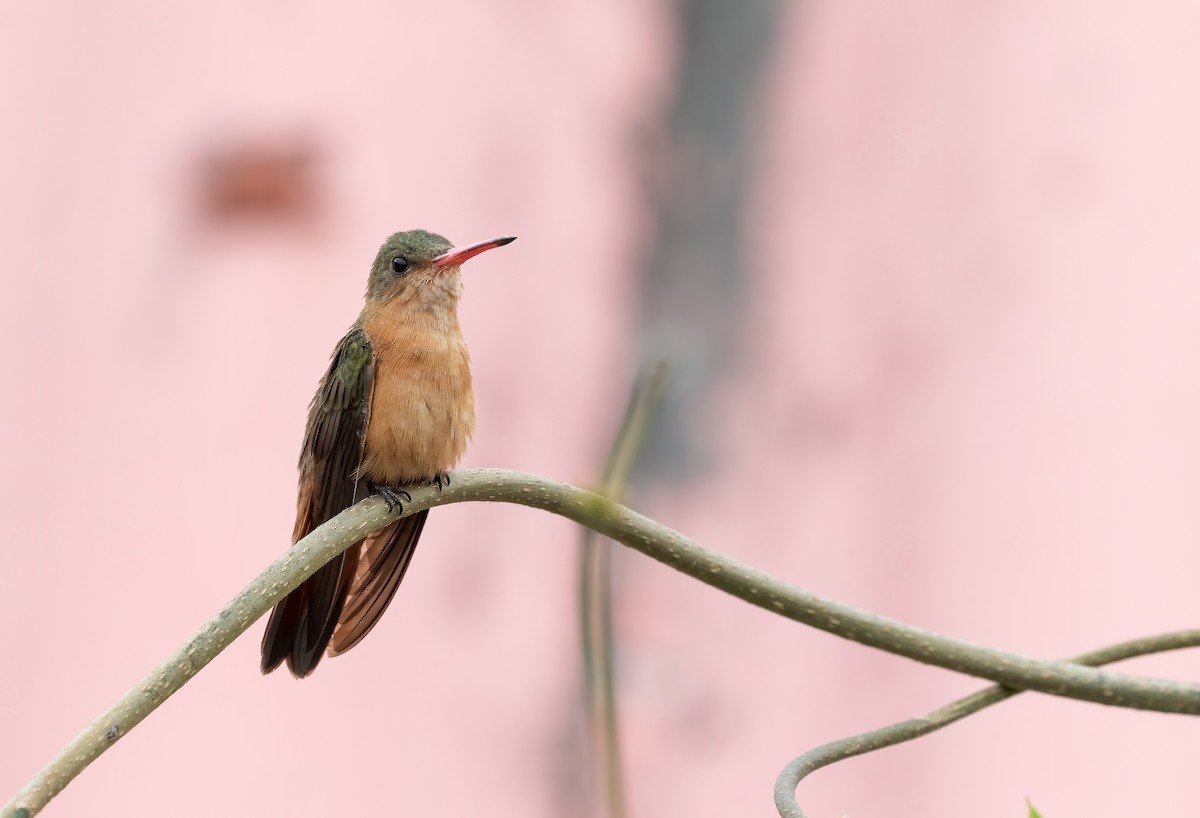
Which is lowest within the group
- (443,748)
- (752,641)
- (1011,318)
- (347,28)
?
(443,748)

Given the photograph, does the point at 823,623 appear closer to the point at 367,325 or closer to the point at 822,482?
the point at 367,325

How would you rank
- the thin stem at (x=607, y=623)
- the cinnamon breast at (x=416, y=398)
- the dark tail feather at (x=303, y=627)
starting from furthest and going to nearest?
the cinnamon breast at (x=416, y=398)
the dark tail feather at (x=303, y=627)
the thin stem at (x=607, y=623)

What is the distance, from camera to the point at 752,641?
7.77 ft

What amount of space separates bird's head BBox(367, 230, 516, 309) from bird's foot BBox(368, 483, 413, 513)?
0.76 feet

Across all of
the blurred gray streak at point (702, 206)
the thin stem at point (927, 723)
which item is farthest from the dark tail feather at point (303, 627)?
the blurred gray streak at point (702, 206)

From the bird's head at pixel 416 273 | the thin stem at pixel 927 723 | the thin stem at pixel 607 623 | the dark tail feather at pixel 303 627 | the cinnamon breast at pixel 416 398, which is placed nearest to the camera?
the thin stem at pixel 607 623

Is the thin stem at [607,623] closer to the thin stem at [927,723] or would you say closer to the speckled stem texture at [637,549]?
the speckled stem texture at [637,549]

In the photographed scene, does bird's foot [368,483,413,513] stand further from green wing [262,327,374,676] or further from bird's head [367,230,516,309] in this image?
bird's head [367,230,516,309]

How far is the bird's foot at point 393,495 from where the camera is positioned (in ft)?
2.63

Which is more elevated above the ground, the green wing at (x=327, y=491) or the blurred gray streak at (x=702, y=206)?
the blurred gray streak at (x=702, y=206)

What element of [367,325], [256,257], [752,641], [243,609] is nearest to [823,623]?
[243,609]

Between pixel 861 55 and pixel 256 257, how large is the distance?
1166 millimetres

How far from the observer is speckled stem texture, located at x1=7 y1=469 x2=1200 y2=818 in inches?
21.0

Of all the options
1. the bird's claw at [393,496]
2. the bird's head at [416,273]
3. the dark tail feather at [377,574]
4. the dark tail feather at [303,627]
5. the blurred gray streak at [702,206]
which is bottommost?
the dark tail feather at [303,627]
